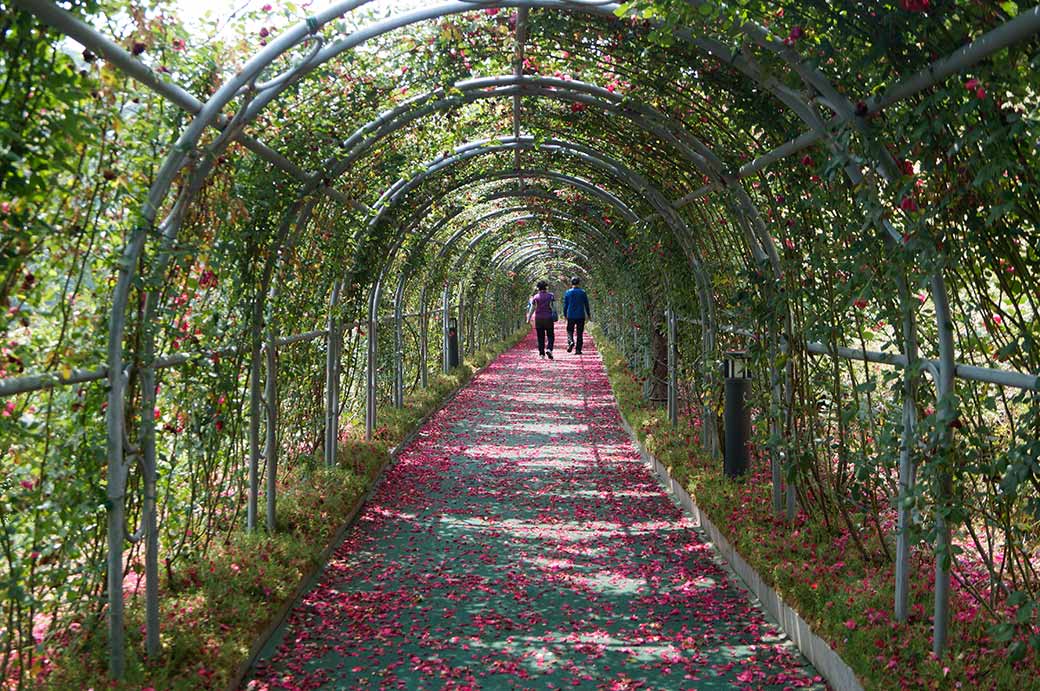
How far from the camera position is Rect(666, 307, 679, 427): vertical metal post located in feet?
32.6

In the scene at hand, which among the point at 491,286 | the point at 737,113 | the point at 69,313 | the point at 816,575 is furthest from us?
the point at 491,286

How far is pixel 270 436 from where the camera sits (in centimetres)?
598

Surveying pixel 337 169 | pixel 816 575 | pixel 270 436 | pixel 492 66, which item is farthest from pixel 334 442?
pixel 816 575

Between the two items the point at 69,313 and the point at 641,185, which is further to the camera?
the point at 641,185

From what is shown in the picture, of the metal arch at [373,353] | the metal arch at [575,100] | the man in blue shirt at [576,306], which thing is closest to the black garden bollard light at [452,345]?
the man in blue shirt at [576,306]

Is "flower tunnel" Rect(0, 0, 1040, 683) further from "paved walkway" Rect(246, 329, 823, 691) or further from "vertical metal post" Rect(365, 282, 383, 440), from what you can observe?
"vertical metal post" Rect(365, 282, 383, 440)

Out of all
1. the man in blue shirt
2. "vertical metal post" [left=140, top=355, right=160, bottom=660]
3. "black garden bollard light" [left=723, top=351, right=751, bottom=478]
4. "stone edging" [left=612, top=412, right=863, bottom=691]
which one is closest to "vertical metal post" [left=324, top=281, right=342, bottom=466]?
"stone edging" [left=612, top=412, right=863, bottom=691]

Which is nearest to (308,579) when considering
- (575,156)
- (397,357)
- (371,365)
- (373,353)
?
(371,365)

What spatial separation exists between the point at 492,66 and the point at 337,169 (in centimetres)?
112

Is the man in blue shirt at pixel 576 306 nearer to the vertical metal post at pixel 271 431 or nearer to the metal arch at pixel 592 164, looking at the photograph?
the metal arch at pixel 592 164

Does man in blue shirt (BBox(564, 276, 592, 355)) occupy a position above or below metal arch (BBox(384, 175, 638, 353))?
below

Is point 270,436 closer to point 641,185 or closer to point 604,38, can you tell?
point 604,38

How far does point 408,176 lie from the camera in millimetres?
7773

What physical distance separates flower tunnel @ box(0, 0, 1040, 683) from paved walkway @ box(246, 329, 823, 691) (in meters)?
0.64
